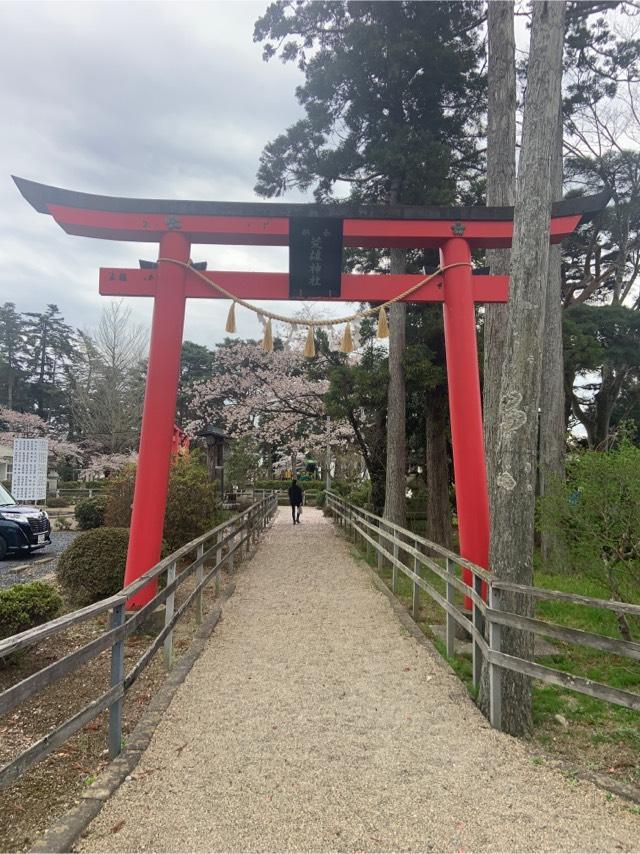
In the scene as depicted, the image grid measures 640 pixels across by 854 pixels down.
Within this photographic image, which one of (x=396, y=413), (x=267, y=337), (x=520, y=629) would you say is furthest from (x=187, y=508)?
(x=520, y=629)

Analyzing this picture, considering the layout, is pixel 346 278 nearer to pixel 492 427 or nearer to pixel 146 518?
pixel 492 427

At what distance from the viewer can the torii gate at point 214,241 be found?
634 centimetres

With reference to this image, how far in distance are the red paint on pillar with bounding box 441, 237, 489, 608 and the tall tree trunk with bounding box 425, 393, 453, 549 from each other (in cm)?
641

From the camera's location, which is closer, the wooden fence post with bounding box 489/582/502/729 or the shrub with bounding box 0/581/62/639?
the wooden fence post with bounding box 489/582/502/729

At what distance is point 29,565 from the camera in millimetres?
10305

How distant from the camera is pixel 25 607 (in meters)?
5.17

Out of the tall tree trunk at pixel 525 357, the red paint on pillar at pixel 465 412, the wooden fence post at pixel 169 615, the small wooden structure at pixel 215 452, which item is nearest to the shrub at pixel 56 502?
the small wooden structure at pixel 215 452

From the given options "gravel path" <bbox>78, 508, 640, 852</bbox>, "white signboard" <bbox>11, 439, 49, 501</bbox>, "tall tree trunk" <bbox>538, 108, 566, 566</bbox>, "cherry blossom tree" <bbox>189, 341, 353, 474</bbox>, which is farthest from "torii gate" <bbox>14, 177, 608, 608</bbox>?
"white signboard" <bbox>11, 439, 49, 501</bbox>

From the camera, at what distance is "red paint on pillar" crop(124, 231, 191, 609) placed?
619cm

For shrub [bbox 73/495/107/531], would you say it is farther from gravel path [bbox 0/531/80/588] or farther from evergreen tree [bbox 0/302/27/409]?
evergreen tree [bbox 0/302/27/409]

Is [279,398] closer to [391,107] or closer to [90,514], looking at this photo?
[90,514]

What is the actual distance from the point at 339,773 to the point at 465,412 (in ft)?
13.7

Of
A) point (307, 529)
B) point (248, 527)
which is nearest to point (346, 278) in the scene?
point (248, 527)

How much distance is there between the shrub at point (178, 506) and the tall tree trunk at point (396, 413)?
4.02 metres
